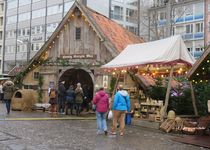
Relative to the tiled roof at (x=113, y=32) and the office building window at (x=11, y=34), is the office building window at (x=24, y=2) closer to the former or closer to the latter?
the office building window at (x=11, y=34)

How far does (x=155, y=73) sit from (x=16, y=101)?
27.1 feet

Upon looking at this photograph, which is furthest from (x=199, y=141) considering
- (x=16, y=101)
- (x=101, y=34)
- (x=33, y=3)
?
(x=33, y=3)

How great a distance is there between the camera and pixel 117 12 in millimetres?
65625

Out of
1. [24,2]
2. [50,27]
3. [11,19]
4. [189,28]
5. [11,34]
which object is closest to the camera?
[189,28]

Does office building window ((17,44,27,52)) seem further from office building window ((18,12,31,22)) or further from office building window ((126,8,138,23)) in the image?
office building window ((126,8,138,23))

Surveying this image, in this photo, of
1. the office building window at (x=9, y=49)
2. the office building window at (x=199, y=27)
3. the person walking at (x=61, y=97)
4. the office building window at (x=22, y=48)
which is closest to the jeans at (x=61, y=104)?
the person walking at (x=61, y=97)

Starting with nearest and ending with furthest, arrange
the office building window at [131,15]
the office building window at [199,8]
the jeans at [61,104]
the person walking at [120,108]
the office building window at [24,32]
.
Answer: the person walking at [120,108]
the jeans at [61,104]
the office building window at [199,8]
the office building window at [131,15]
the office building window at [24,32]

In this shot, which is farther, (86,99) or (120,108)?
(86,99)

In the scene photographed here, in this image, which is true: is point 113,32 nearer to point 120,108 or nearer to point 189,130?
point 189,130

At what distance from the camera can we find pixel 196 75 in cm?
1595

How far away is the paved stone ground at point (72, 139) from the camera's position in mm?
10656

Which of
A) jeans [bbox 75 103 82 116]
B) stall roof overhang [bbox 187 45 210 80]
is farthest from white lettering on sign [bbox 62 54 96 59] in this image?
stall roof overhang [bbox 187 45 210 80]

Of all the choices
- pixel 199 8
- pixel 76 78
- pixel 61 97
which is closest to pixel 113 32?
pixel 76 78

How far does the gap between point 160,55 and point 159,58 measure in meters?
0.24
